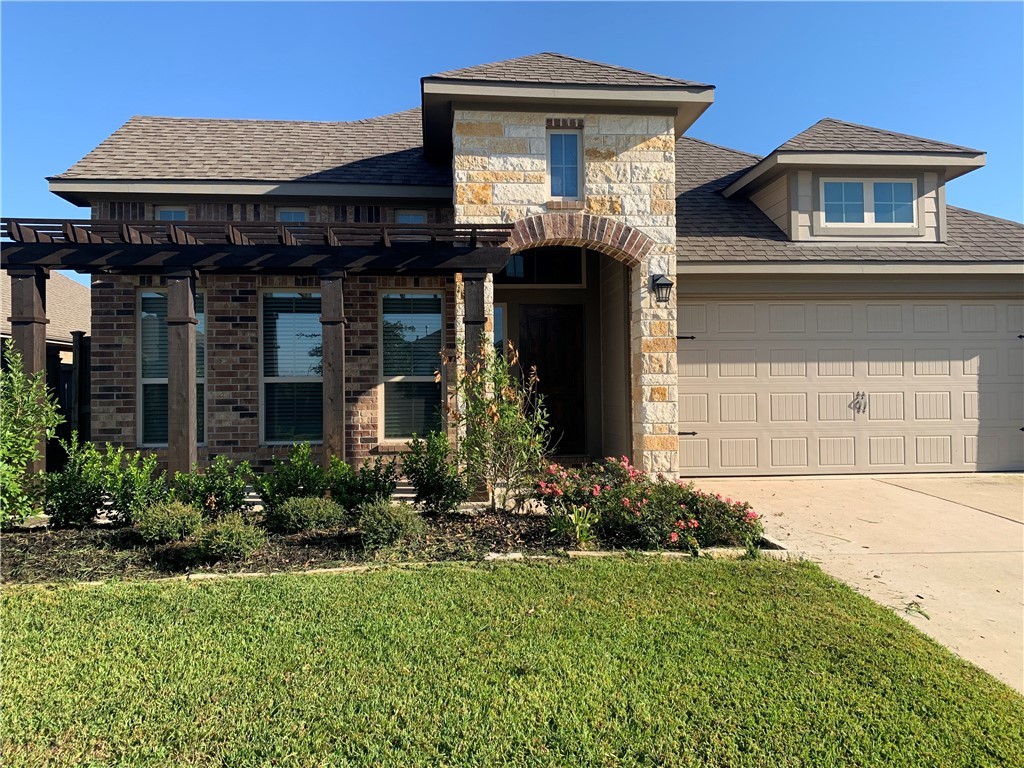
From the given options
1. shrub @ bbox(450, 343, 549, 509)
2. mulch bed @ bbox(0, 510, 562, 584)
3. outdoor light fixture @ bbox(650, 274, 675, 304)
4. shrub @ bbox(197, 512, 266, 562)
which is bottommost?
mulch bed @ bbox(0, 510, 562, 584)

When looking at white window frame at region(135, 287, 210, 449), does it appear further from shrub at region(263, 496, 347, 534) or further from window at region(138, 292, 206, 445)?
shrub at region(263, 496, 347, 534)

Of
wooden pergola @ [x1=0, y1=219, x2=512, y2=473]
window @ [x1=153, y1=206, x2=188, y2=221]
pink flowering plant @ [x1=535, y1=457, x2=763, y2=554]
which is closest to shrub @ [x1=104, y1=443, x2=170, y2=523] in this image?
wooden pergola @ [x1=0, y1=219, x2=512, y2=473]

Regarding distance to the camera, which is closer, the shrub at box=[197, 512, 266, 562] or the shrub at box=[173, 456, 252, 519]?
the shrub at box=[197, 512, 266, 562]

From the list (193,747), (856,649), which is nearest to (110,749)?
(193,747)

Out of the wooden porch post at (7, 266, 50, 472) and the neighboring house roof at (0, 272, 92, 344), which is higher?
the neighboring house roof at (0, 272, 92, 344)

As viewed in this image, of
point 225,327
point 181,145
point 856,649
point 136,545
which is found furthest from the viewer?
point 181,145

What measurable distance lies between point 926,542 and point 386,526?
4.84 meters

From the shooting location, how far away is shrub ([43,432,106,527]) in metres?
5.10

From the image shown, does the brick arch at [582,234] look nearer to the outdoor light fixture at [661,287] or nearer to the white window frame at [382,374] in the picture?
the outdoor light fixture at [661,287]

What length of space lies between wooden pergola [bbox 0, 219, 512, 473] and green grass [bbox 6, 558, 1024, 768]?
7.08 ft

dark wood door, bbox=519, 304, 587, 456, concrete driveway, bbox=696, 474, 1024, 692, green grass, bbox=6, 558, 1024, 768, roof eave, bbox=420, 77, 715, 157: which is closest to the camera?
green grass, bbox=6, 558, 1024, 768

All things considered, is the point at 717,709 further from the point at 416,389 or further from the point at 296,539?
the point at 416,389

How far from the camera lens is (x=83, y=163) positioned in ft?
26.4

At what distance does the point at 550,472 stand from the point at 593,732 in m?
3.29
